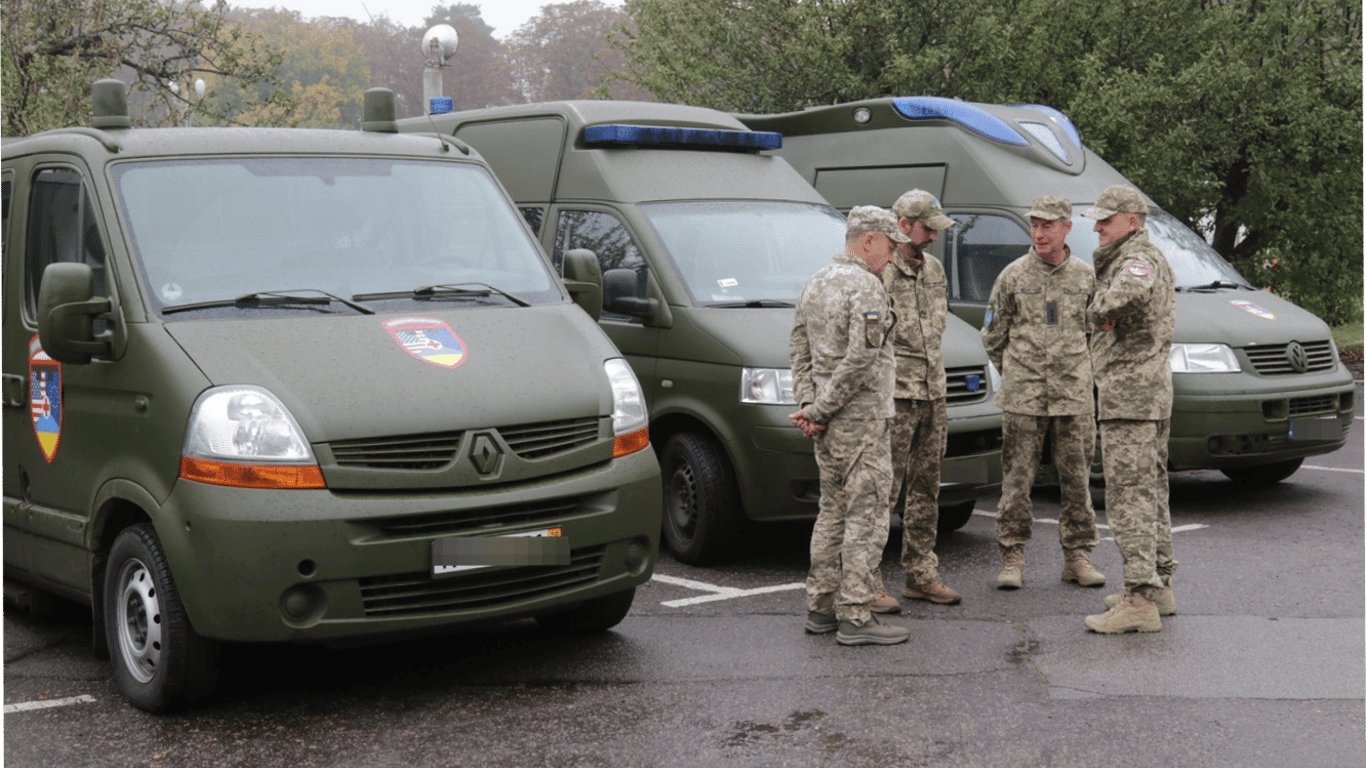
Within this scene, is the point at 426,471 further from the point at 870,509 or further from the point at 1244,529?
the point at 1244,529

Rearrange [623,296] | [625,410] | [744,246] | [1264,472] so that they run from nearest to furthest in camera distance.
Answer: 1. [625,410]
2. [623,296]
3. [744,246]
4. [1264,472]

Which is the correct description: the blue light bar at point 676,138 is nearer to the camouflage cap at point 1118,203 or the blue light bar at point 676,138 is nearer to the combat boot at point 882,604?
the camouflage cap at point 1118,203

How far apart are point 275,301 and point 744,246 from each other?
10.9 feet

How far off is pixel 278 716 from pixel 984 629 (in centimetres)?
293

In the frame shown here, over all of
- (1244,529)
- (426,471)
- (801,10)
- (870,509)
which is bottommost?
(1244,529)

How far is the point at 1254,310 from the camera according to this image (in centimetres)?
963

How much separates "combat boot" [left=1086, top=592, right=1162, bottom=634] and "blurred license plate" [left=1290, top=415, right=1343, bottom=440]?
3.34 metres

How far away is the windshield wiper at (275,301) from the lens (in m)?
5.45

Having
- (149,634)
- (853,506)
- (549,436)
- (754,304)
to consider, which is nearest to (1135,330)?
(853,506)

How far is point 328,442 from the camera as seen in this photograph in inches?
198

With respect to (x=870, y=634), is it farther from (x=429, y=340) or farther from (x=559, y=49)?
(x=559, y=49)

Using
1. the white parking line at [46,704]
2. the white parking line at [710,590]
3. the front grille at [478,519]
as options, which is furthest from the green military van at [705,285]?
the white parking line at [46,704]

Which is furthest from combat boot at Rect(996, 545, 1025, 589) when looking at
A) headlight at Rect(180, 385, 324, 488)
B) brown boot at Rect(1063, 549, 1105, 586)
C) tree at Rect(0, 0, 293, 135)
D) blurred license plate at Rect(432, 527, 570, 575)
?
tree at Rect(0, 0, 293, 135)

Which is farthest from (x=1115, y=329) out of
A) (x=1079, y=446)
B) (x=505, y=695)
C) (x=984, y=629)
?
(x=505, y=695)
